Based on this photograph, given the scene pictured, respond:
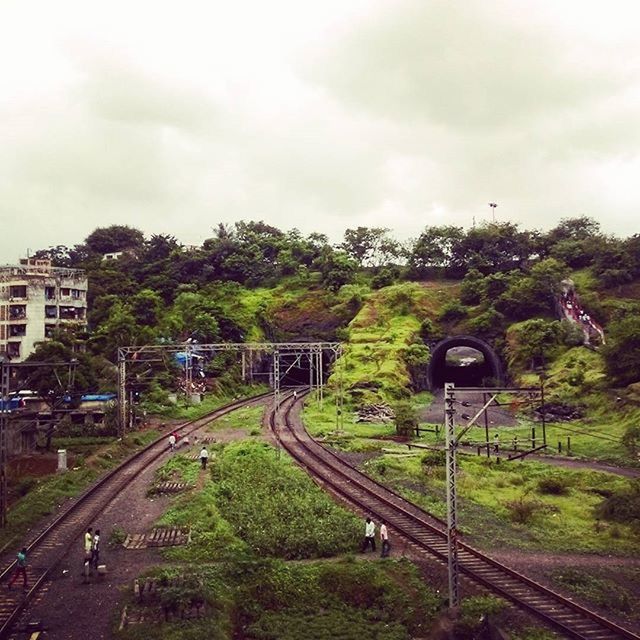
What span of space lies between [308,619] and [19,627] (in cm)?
709

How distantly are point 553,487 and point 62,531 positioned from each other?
20.1m

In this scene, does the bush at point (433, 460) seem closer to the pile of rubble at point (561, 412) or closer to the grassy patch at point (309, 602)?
the grassy patch at point (309, 602)

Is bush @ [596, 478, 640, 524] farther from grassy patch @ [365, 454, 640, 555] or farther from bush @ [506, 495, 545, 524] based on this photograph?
bush @ [506, 495, 545, 524]

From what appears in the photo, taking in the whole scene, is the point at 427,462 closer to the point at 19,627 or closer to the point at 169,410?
the point at 19,627

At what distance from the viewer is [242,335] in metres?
71.0

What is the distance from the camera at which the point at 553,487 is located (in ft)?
85.2

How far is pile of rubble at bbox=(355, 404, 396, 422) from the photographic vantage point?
45.0 metres

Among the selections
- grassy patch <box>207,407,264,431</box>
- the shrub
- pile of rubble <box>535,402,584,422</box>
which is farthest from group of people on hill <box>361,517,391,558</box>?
pile of rubble <box>535,402,584,422</box>

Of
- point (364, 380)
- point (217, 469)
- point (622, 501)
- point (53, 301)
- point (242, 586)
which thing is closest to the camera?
point (242, 586)

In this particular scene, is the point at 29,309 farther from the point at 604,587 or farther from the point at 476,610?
the point at 604,587

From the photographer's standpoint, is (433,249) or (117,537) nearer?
(117,537)

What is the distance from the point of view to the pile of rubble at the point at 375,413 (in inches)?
1772

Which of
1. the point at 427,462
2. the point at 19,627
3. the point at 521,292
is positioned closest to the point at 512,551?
the point at 427,462

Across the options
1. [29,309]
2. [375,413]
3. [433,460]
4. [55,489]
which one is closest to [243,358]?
[375,413]
